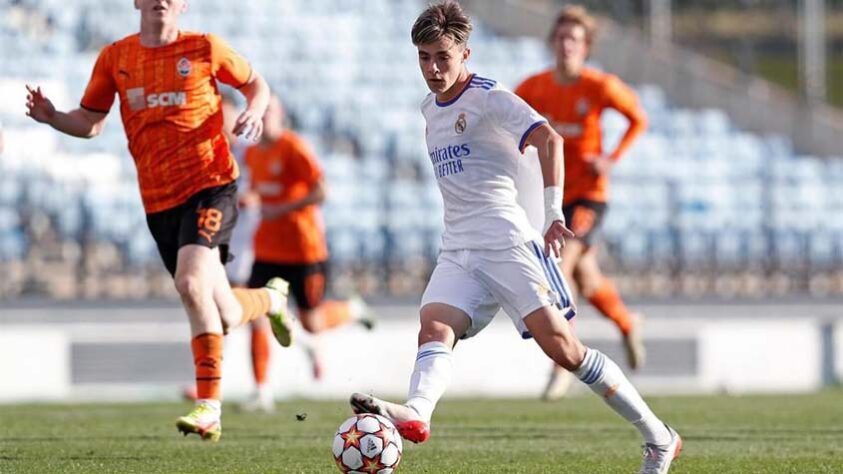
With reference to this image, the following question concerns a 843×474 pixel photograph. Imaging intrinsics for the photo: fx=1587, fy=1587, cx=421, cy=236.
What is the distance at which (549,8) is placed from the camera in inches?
1009

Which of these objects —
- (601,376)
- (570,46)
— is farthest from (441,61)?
(570,46)

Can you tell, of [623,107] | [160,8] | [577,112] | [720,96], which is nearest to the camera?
[160,8]

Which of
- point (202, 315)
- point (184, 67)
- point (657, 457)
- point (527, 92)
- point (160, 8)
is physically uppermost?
point (160, 8)

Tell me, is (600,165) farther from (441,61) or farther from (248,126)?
(441,61)

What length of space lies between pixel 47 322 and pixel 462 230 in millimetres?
8462

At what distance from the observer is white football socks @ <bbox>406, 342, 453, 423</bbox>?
242 inches

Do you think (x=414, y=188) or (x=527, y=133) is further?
(x=414, y=188)

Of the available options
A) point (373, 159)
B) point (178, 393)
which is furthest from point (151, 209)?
point (373, 159)

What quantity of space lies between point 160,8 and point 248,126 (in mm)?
802

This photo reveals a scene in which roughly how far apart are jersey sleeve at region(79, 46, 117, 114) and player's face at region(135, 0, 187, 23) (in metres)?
0.35

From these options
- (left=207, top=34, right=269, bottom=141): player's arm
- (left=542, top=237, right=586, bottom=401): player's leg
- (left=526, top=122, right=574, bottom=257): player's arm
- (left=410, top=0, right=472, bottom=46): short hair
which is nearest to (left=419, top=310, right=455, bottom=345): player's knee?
(left=526, top=122, right=574, bottom=257): player's arm

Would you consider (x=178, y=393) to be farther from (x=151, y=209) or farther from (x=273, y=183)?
(x=151, y=209)

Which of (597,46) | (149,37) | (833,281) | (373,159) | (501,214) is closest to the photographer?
(501,214)

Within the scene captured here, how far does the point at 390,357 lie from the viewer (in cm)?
1470
